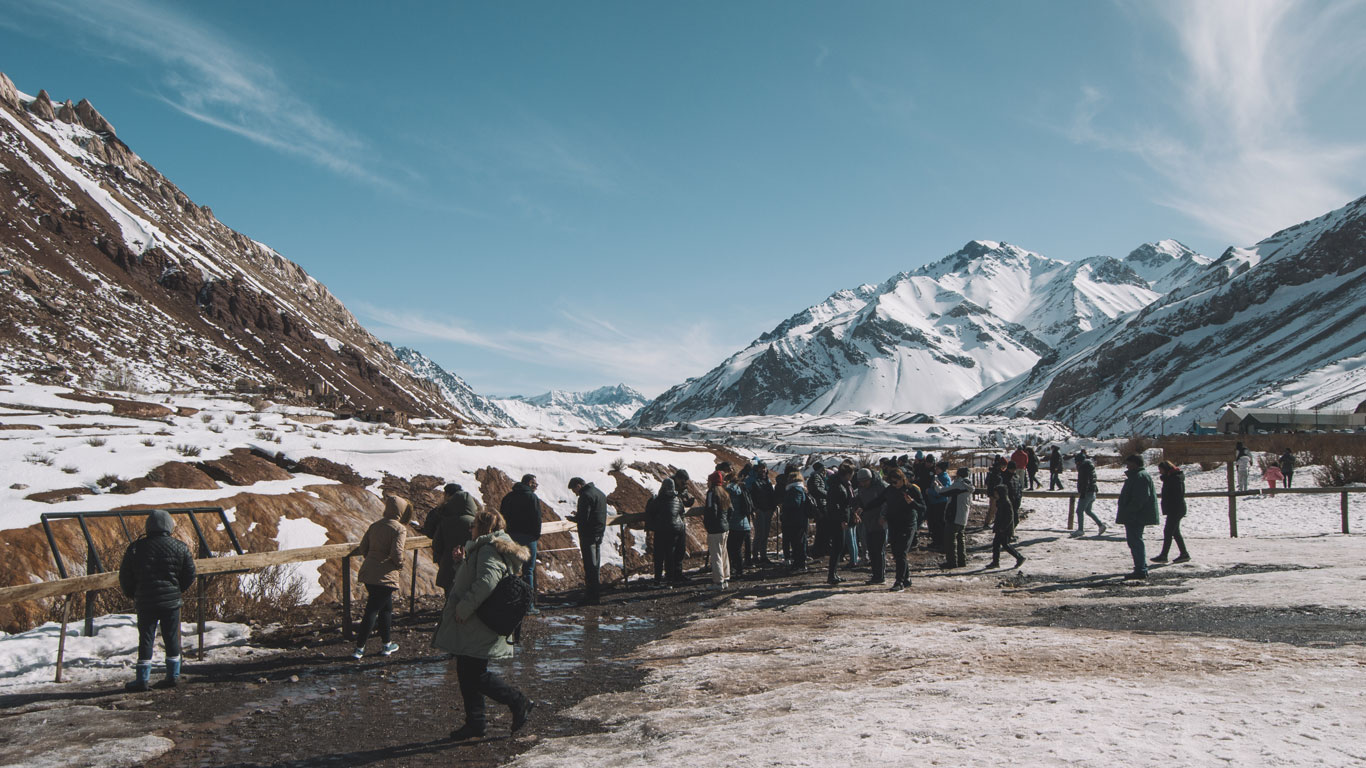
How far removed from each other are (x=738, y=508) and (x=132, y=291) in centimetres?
7726

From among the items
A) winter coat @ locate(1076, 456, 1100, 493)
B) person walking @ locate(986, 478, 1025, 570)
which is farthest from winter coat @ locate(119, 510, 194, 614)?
winter coat @ locate(1076, 456, 1100, 493)

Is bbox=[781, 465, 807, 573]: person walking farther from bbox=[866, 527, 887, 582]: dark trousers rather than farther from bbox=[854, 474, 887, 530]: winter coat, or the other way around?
bbox=[866, 527, 887, 582]: dark trousers

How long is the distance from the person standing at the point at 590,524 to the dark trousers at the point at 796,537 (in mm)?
4482

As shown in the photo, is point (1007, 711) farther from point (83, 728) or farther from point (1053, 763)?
point (83, 728)

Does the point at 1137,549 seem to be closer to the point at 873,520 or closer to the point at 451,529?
the point at 873,520

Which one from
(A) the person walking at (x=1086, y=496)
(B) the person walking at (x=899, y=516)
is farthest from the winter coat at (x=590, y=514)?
(A) the person walking at (x=1086, y=496)

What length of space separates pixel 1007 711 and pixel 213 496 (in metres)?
11.3

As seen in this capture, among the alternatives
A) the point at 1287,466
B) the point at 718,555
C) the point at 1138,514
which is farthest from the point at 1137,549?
the point at 1287,466

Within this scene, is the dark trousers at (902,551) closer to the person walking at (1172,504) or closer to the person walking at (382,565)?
the person walking at (1172,504)

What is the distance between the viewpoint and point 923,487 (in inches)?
692

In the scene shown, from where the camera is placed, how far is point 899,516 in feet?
43.1

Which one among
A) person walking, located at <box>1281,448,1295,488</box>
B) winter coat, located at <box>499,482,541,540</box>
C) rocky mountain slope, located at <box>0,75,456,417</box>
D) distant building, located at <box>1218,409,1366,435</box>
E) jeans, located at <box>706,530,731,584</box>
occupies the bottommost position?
jeans, located at <box>706,530,731,584</box>

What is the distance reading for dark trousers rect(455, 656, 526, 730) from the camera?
6266mm

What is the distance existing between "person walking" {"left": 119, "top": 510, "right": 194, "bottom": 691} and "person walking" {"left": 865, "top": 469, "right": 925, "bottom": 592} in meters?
9.72
